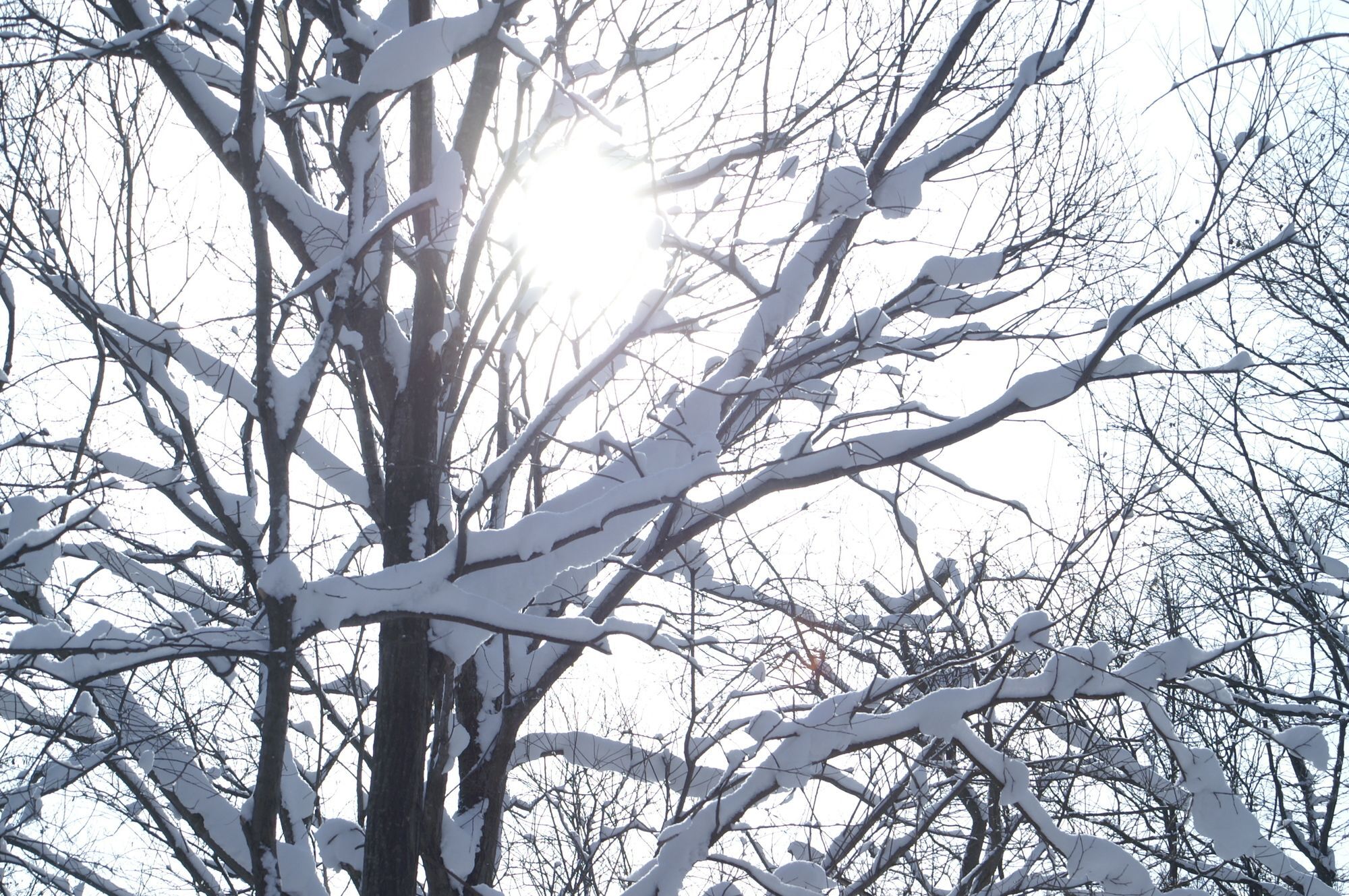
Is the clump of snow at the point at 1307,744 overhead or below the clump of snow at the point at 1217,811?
overhead

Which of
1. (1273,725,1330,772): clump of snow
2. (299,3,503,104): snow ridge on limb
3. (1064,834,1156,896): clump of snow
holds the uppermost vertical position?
(299,3,503,104): snow ridge on limb

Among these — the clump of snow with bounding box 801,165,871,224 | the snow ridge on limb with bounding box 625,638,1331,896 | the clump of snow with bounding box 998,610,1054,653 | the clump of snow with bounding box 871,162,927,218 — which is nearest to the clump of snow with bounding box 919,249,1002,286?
the clump of snow with bounding box 871,162,927,218

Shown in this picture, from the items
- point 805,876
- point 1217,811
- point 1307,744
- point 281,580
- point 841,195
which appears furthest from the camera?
point 1307,744

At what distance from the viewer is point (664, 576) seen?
4734 millimetres

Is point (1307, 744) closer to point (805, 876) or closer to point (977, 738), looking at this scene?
point (977, 738)

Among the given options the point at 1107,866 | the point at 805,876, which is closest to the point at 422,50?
the point at 805,876

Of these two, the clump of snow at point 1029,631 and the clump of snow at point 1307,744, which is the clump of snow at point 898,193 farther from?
the clump of snow at point 1307,744

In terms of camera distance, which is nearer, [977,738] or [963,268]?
[977,738]

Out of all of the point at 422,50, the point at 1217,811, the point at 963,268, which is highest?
the point at 963,268

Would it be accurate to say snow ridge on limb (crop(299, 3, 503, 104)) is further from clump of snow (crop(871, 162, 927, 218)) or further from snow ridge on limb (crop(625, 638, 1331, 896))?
snow ridge on limb (crop(625, 638, 1331, 896))

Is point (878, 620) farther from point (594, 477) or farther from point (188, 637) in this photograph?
point (188, 637)

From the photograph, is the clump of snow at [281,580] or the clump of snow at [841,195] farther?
the clump of snow at [841,195]

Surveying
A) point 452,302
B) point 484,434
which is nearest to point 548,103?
point 452,302

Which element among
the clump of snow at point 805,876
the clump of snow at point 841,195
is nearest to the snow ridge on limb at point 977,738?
the clump of snow at point 805,876
